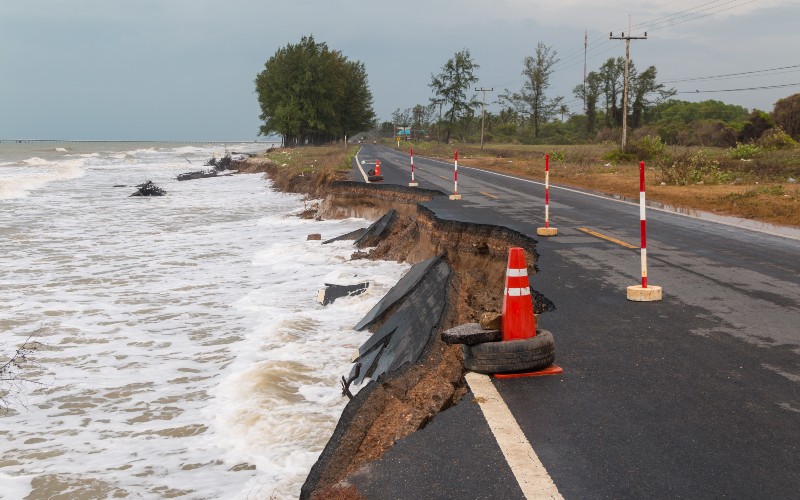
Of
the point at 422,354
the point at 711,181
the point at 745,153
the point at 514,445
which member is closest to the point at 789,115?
the point at 745,153

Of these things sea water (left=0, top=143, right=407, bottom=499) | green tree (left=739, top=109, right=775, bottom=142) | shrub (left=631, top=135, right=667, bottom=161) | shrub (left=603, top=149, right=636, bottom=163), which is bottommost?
sea water (left=0, top=143, right=407, bottom=499)

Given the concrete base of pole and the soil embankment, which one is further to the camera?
the concrete base of pole

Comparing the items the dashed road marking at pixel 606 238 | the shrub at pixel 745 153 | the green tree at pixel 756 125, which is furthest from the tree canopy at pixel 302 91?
the dashed road marking at pixel 606 238

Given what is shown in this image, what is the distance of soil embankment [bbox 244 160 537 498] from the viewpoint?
13.2ft

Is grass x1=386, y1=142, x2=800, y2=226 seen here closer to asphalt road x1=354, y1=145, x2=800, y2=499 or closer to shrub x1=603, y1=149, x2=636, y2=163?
shrub x1=603, y1=149, x2=636, y2=163

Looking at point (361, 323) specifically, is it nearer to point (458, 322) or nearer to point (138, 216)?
point (458, 322)

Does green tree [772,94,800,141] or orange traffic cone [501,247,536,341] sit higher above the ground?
green tree [772,94,800,141]

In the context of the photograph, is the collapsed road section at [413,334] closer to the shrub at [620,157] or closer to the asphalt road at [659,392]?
the asphalt road at [659,392]

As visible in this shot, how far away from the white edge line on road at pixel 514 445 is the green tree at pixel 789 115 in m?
49.6

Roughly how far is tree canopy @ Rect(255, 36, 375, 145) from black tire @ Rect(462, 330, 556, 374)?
80.3 metres

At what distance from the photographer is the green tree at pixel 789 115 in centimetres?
4625

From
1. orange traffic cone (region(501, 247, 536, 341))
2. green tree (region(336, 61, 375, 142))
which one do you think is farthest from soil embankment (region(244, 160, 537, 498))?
green tree (region(336, 61, 375, 142))

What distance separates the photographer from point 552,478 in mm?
3408

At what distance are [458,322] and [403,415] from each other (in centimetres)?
255
